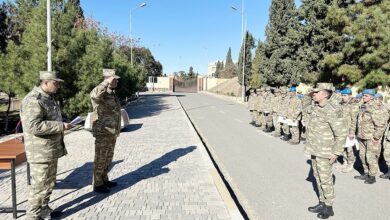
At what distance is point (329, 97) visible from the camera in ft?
17.4

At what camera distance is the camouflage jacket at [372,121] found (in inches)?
280

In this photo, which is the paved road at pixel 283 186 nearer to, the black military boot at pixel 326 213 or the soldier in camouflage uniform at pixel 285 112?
the black military boot at pixel 326 213

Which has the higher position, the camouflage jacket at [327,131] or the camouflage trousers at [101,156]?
the camouflage jacket at [327,131]

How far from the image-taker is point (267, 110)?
13984 mm

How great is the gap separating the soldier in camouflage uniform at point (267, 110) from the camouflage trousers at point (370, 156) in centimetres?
627

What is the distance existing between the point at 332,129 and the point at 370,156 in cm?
262

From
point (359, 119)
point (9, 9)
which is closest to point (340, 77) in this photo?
point (359, 119)

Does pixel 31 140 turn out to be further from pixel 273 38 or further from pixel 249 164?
pixel 273 38

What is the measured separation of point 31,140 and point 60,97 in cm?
957

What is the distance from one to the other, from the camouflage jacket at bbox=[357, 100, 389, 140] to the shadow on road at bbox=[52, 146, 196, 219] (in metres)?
4.11

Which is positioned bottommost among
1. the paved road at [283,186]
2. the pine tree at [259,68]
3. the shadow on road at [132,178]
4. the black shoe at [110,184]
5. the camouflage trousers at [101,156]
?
the paved road at [283,186]

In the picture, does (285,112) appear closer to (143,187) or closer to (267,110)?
(267,110)

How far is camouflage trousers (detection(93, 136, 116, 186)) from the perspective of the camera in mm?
5852

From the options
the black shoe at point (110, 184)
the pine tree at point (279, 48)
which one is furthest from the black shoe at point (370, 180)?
the pine tree at point (279, 48)
